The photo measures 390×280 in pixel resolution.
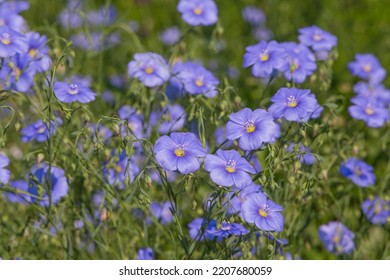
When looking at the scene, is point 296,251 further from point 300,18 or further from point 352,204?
point 300,18

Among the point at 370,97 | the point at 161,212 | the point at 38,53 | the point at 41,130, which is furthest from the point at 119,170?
the point at 370,97

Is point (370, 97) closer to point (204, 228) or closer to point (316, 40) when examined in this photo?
point (316, 40)

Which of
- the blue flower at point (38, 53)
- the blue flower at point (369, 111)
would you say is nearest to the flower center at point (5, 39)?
the blue flower at point (38, 53)

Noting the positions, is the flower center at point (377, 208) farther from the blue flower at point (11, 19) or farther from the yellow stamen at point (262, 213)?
the blue flower at point (11, 19)

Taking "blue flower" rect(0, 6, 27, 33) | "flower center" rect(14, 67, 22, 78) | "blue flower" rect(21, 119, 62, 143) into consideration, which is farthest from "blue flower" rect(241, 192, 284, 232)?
"blue flower" rect(0, 6, 27, 33)

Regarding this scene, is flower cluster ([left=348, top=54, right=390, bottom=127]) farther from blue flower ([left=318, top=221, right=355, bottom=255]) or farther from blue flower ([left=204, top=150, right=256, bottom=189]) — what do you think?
blue flower ([left=204, top=150, right=256, bottom=189])
